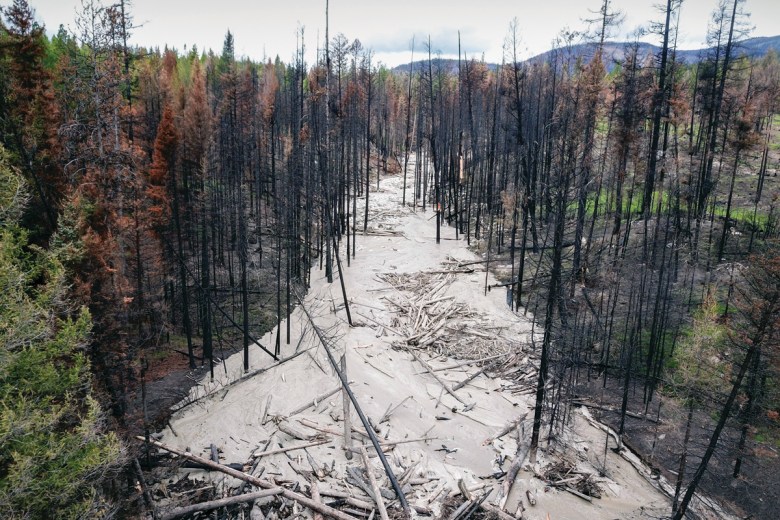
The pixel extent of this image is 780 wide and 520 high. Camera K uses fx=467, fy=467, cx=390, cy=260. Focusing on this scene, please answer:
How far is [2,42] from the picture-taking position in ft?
57.5

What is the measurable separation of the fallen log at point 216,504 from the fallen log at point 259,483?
34 centimetres

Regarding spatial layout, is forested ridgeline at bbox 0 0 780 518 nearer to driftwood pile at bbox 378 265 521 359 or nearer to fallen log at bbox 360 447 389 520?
driftwood pile at bbox 378 265 521 359

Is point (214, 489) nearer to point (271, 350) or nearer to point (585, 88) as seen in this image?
point (271, 350)

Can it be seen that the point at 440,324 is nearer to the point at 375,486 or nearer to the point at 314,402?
the point at 314,402

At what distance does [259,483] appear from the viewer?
13562 millimetres

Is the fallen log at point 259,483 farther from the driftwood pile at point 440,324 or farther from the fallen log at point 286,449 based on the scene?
the driftwood pile at point 440,324

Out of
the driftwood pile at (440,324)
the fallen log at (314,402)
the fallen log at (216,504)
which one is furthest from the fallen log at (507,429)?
the fallen log at (216,504)

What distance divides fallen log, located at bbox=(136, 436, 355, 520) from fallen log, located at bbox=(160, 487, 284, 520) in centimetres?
34

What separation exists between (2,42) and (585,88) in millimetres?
29528

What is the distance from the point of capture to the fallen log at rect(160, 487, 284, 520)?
496 inches

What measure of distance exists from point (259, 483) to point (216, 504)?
1.25 meters

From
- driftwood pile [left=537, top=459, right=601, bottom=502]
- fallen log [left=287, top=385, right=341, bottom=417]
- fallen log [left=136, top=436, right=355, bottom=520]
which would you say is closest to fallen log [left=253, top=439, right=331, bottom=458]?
fallen log [left=136, top=436, right=355, bottom=520]

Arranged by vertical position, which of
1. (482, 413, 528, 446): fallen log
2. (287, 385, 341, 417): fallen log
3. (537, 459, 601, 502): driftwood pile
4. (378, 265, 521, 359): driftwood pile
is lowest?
(537, 459, 601, 502): driftwood pile

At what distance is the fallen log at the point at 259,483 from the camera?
495 inches
